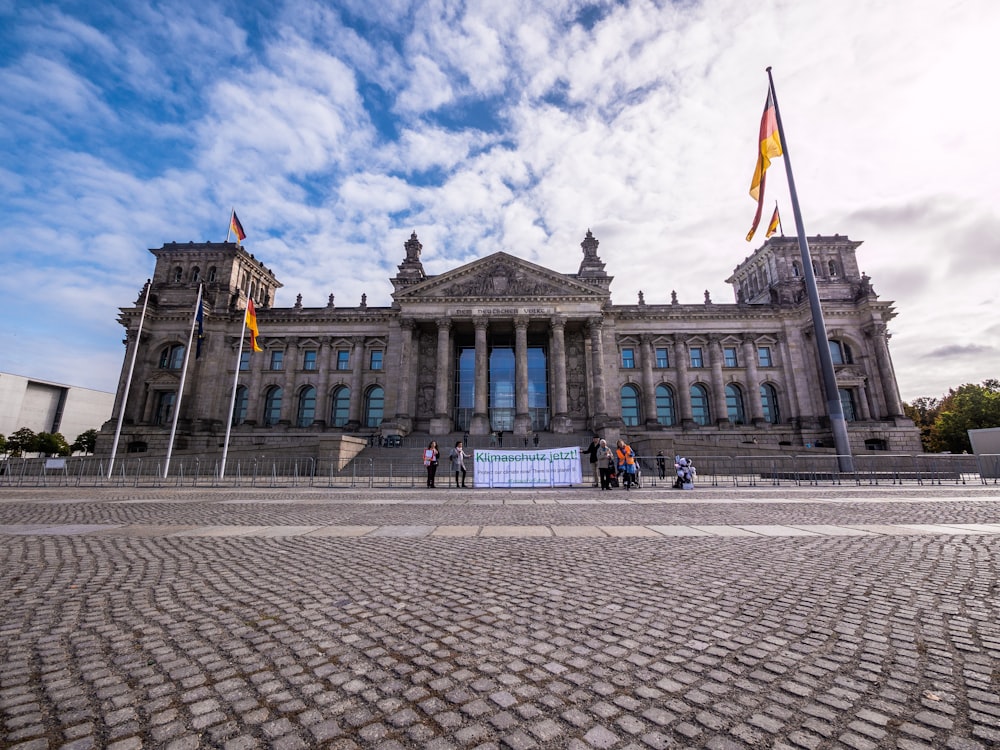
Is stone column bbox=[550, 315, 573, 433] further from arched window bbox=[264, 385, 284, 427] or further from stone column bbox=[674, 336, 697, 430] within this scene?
arched window bbox=[264, 385, 284, 427]

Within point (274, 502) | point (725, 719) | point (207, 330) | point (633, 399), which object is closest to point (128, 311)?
point (207, 330)

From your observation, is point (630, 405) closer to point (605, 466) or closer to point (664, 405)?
point (664, 405)

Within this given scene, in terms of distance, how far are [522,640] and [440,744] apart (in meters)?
1.16

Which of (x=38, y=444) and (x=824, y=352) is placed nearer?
(x=824, y=352)

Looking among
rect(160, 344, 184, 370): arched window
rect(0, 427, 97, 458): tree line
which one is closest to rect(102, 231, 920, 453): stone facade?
rect(160, 344, 184, 370): arched window

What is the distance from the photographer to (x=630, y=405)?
4334 cm

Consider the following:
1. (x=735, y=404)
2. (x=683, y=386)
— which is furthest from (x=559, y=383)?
(x=735, y=404)

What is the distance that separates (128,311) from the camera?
4262 cm

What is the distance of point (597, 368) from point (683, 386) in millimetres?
9648

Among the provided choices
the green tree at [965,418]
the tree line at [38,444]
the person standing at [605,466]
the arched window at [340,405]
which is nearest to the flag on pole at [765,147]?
the person standing at [605,466]

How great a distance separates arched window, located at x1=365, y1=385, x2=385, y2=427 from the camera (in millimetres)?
42875

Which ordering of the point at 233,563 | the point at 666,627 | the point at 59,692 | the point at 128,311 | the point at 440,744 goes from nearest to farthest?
the point at 440,744
the point at 59,692
the point at 666,627
the point at 233,563
the point at 128,311

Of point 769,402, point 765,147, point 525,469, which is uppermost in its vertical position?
point 765,147

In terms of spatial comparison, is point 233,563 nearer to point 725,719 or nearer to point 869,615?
point 725,719
